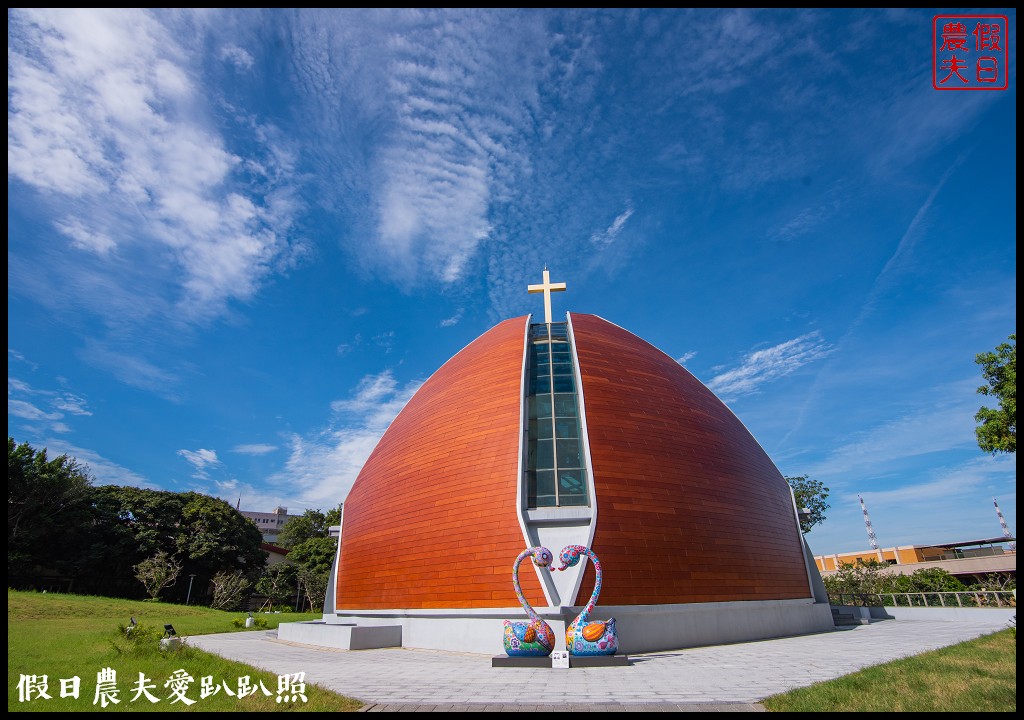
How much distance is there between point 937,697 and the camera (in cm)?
647

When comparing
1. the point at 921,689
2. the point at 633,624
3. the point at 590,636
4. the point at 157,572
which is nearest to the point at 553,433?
the point at 633,624

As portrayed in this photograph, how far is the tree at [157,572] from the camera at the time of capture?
32938 millimetres

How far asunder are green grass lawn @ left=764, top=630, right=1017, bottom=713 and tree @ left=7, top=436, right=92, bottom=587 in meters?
41.7

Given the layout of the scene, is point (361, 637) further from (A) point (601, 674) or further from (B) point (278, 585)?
(B) point (278, 585)

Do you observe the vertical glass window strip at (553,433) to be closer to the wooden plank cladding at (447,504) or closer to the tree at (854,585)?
the wooden plank cladding at (447,504)

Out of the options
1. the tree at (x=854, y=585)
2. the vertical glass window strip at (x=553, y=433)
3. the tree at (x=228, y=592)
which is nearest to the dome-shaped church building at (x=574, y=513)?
the vertical glass window strip at (x=553, y=433)

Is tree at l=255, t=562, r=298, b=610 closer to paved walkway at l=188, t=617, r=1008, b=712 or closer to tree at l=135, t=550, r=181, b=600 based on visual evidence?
tree at l=135, t=550, r=181, b=600

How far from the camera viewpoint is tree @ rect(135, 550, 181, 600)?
32.9 metres

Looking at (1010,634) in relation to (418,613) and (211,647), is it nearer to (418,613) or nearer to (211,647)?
(418,613)

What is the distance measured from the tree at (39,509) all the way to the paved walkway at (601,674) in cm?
2837

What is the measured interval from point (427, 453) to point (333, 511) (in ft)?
110

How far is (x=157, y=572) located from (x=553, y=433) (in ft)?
105

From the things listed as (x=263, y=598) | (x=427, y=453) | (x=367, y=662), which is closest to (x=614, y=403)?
(x=427, y=453)

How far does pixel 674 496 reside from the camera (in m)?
13.8
